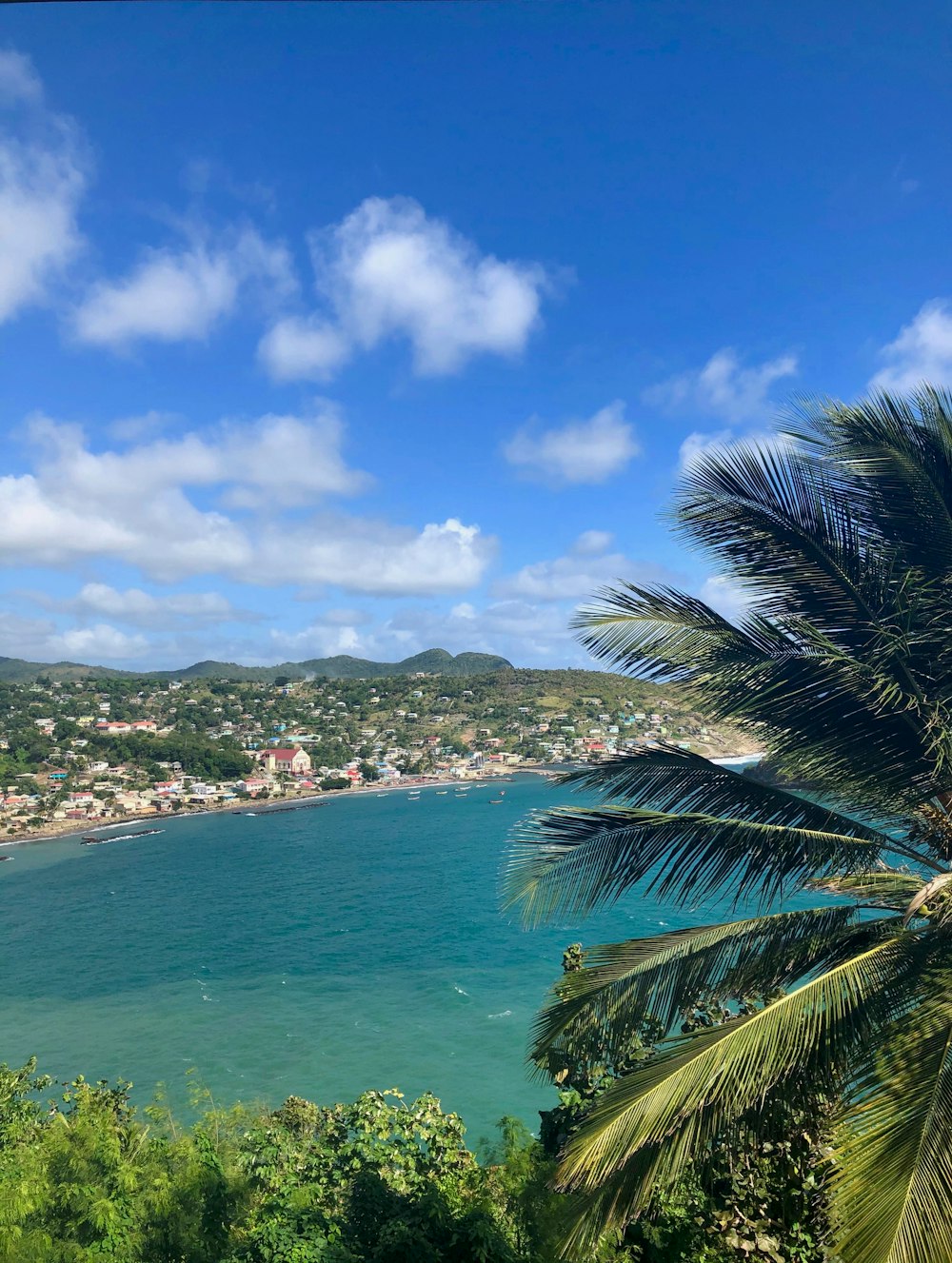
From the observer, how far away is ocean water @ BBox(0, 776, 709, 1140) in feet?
68.3

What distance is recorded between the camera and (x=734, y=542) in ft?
14.5

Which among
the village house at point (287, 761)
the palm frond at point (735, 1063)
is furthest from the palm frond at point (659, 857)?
the village house at point (287, 761)

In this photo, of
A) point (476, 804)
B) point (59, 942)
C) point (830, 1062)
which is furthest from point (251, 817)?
point (830, 1062)

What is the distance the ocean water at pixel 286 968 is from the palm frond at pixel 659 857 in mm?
12537

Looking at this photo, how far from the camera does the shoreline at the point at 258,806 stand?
2474 inches

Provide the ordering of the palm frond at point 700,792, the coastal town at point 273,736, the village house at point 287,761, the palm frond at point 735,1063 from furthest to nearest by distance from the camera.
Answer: the village house at point 287,761 < the coastal town at point 273,736 < the palm frond at point 700,792 < the palm frond at point 735,1063

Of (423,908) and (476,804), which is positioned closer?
(423,908)

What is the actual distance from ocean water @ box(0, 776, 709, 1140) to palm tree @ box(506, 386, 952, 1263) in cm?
1266

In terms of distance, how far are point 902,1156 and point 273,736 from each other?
106 meters

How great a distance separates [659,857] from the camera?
3.95 metres

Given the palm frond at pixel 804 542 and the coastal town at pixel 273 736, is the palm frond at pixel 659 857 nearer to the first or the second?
the palm frond at pixel 804 542

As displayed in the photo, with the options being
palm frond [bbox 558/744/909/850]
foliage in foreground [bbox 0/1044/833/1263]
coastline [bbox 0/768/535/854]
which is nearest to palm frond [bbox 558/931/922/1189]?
palm frond [bbox 558/744/909/850]

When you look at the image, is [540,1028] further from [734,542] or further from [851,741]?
[734,542]

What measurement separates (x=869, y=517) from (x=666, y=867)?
83.3 inches
